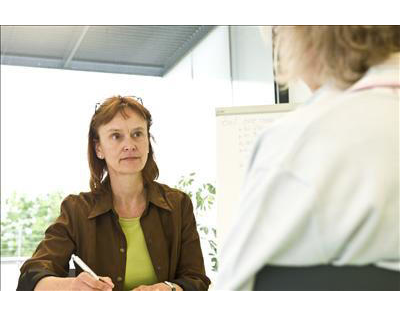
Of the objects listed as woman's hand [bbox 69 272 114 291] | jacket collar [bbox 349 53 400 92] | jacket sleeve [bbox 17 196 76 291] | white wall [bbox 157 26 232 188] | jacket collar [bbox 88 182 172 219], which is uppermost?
white wall [bbox 157 26 232 188]

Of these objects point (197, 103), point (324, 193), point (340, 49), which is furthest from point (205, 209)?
point (324, 193)

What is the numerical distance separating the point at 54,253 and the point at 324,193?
4.23 ft

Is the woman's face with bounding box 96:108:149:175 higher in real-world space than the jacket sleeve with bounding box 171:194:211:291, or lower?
higher

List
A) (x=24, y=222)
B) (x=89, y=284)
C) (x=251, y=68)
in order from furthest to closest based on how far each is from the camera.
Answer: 1. (x=251, y=68)
2. (x=24, y=222)
3. (x=89, y=284)

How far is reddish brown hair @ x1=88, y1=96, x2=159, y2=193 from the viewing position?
1900 millimetres

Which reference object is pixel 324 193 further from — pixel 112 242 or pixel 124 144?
pixel 124 144

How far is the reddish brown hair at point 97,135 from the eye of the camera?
74.8 inches

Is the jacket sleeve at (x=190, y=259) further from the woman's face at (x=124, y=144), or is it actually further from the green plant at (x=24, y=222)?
the green plant at (x=24, y=222)

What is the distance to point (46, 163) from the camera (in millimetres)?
3131

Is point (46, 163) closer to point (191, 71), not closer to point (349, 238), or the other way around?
point (191, 71)

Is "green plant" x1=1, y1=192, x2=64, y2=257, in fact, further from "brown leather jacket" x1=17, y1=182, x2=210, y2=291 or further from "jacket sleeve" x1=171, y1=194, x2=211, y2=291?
"jacket sleeve" x1=171, y1=194, x2=211, y2=291

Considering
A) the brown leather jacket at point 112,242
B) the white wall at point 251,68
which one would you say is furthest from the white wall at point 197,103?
the brown leather jacket at point 112,242

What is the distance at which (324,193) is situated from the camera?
631mm

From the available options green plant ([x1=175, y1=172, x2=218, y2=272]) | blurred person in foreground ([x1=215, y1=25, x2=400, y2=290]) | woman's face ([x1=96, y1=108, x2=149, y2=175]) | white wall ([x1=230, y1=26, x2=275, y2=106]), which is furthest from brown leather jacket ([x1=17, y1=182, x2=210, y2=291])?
white wall ([x1=230, y1=26, x2=275, y2=106])
